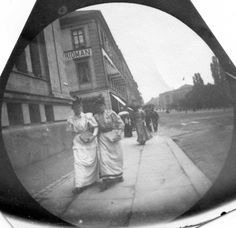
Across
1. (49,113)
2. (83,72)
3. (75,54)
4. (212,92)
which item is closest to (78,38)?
(75,54)

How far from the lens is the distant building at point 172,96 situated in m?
1.58

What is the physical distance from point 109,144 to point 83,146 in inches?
5.7

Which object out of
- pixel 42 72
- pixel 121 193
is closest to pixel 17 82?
pixel 42 72

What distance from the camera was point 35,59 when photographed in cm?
154

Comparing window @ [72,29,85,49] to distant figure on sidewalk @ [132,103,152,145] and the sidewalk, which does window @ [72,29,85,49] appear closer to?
distant figure on sidewalk @ [132,103,152,145]

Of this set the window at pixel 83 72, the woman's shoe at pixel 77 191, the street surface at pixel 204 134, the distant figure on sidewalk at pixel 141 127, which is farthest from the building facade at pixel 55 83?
the street surface at pixel 204 134

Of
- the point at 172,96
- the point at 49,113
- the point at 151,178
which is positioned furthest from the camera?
the point at 172,96

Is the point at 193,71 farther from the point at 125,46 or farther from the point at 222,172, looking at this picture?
the point at 222,172

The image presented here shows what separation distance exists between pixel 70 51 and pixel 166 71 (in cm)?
57

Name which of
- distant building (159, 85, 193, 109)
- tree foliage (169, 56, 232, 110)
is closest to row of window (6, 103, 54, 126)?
distant building (159, 85, 193, 109)

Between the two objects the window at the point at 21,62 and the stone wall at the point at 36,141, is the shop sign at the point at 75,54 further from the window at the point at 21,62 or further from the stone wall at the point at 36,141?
the stone wall at the point at 36,141

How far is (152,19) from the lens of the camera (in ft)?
5.15

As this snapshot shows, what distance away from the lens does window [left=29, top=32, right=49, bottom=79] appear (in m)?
1.52

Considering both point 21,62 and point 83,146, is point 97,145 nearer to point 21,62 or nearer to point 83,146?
point 83,146
